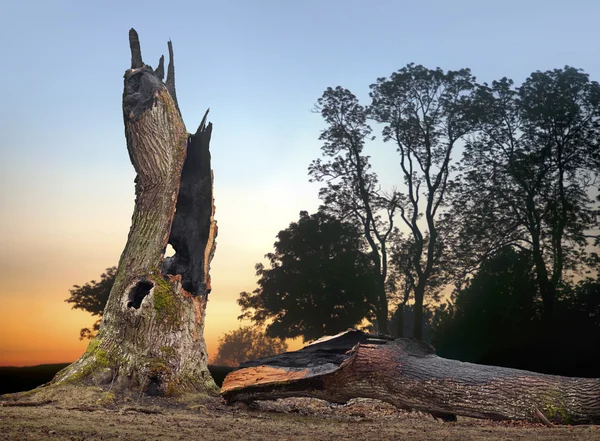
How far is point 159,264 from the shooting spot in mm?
11531

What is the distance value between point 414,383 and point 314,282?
20.1 meters

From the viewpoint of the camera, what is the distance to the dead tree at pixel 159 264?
34.1ft

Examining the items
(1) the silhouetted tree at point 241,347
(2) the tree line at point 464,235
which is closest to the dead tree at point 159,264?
(2) the tree line at point 464,235

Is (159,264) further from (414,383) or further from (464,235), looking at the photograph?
(464,235)

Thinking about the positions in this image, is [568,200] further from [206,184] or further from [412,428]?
[412,428]

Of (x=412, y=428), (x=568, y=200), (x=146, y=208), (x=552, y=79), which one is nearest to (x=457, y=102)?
(x=552, y=79)

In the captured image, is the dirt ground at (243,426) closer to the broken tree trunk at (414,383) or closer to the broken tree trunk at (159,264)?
the broken tree trunk at (414,383)

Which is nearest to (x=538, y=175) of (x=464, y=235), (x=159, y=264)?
(x=464, y=235)

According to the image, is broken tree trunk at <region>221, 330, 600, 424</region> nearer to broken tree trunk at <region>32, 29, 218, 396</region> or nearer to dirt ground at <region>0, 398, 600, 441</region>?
dirt ground at <region>0, 398, 600, 441</region>

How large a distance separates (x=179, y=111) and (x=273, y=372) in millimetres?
7947

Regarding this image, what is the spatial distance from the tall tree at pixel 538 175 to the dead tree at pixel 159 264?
15038 millimetres

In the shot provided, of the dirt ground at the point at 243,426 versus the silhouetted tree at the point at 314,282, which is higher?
the silhouetted tree at the point at 314,282

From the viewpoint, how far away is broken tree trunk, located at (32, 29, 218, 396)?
10398 mm

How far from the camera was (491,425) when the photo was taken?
8.91 metres
